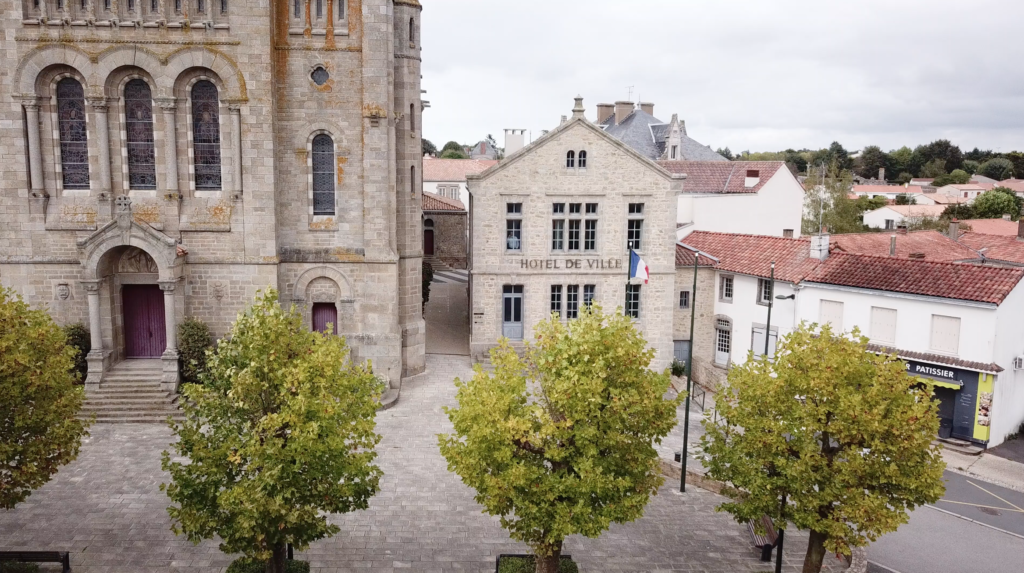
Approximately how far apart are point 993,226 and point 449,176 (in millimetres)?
49137

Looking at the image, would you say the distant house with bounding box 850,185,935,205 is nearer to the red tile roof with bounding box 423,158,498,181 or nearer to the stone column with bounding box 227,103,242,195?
the red tile roof with bounding box 423,158,498,181

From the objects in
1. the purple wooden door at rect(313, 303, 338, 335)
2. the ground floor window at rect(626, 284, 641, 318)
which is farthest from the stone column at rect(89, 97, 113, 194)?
the ground floor window at rect(626, 284, 641, 318)

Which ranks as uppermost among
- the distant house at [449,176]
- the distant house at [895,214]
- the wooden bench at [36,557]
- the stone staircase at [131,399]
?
the distant house at [449,176]

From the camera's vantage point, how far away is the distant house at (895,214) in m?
66.1

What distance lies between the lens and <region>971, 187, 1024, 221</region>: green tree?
64875 mm

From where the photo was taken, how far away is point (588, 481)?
13.0 m

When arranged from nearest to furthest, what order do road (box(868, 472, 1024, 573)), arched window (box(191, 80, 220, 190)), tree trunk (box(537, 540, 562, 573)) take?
tree trunk (box(537, 540, 562, 573)), road (box(868, 472, 1024, 573)), arched window (box(191, 80, 220, 190))

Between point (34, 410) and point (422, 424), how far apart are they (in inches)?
468

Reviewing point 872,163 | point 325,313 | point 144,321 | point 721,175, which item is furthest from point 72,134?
point 872,163

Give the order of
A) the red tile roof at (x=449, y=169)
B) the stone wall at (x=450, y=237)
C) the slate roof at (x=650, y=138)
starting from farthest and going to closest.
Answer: the red tile roof at (x=449, y=169) → the stone wall at (x=450, y=237) → the slate roof at (x=650, y=138)

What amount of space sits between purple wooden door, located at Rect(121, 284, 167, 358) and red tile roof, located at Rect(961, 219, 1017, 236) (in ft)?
177

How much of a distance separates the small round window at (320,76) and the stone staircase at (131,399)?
11636 millimetres

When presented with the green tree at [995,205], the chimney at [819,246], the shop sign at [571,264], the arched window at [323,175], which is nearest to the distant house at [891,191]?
the green tree at [995,205]

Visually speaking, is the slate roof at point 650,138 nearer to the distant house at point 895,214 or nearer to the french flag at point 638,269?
the french flag at point 638,269
